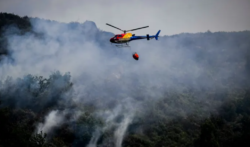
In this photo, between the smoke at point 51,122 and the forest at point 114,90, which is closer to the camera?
the forest at point 114,90

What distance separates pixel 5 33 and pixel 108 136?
45.1 metres

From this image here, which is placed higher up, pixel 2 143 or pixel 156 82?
pixel 156 82

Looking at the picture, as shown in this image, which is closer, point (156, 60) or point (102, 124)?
point (102, 124)

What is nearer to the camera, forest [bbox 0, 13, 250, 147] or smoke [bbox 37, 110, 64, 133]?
forest [bbox 0, 13, 250, 147]

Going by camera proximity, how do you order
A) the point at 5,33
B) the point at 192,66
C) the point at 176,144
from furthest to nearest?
the point at 192,66
the point at 5,33
the point at 176,144

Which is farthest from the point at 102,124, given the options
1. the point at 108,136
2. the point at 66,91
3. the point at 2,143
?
the point at 2,143

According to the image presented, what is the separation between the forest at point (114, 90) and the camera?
37.1m

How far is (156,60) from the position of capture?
78.8 m

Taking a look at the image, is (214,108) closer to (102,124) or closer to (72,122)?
(102,124)

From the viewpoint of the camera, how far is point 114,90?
5650 centimetres

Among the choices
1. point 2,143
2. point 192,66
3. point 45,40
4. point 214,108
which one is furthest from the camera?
point 192,66

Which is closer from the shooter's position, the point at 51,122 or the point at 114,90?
the point at 51,122

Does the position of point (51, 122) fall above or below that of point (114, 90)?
below

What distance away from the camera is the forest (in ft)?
122
